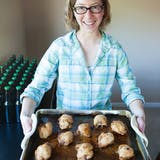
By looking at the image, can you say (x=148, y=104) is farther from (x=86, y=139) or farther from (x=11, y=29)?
(x=86, y=139)

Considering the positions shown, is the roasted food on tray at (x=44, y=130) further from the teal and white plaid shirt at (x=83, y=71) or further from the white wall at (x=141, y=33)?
the white wall at (x=141, y=33)

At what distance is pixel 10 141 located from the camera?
1129 mm

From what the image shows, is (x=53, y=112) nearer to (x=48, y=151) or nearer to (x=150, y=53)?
(x=48, y=151)

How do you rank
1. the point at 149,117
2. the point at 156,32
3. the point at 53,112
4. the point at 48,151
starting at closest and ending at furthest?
the point at 48,151, the point at 53,112, the point at 156,32, the point at 149,117

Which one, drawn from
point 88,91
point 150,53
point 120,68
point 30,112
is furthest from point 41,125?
point 150,53

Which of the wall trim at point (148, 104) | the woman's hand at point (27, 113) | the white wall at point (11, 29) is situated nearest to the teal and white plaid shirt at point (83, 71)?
the woman's hand at point (27, 113)

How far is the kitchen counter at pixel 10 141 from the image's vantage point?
104cm

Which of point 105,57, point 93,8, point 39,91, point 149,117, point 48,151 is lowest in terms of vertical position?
point 149,117

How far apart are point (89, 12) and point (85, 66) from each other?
0.21m

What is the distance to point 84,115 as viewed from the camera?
3.55ft

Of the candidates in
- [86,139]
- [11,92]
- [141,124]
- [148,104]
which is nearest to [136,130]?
[141,124]

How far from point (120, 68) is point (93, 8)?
25 cm

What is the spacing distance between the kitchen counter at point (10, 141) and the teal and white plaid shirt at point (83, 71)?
23cm

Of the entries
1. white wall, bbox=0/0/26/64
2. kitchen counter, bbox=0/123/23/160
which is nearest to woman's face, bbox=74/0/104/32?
kitchen counter, bbox=0/123/23/160
